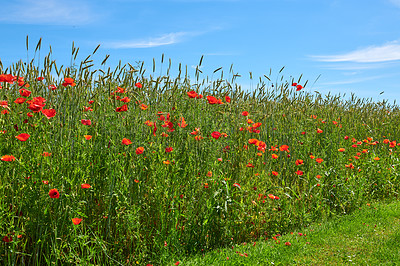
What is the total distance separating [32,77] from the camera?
346 cm

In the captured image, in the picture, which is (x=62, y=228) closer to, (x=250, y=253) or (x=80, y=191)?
(x=80, y=191)

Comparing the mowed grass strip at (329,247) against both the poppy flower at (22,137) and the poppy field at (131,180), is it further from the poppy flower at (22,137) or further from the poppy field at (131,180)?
the poppy flower at (22,137)

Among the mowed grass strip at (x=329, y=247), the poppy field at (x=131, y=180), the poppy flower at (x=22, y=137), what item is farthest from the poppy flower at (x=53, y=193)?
the mowed grass strip at (x=329, y=247)

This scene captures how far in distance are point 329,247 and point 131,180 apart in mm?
2182

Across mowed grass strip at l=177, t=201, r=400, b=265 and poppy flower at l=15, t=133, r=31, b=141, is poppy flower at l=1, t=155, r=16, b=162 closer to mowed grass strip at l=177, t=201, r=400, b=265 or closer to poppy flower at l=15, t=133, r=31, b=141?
poppy flower at l=15, t=133, r=31, b=141

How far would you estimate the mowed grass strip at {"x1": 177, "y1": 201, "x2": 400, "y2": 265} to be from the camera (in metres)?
3.10

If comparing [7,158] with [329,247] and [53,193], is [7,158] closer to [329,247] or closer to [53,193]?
[53,193]

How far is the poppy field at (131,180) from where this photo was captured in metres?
2.65

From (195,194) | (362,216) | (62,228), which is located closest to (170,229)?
(195,194)

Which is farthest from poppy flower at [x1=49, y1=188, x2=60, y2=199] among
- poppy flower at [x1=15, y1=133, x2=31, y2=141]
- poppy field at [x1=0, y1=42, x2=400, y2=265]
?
Answer: poppy flower at [x1=15, y1=133, x2=31, y2=141]

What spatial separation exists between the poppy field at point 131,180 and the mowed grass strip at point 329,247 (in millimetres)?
195

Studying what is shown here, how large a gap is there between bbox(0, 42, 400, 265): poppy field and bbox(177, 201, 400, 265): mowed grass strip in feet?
0.64

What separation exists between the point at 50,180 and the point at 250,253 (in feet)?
6.00

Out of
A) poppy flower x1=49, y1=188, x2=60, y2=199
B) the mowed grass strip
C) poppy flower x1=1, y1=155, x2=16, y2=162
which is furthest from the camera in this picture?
the mowed grass strip
